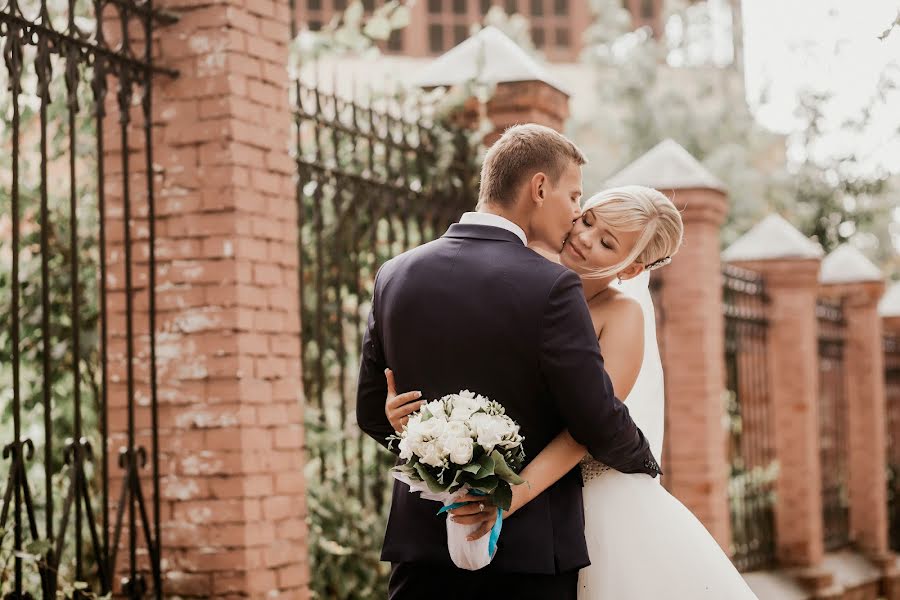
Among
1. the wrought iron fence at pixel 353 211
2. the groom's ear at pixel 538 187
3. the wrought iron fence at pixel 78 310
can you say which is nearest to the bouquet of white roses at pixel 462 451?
the groom's ear at pixel 538 187

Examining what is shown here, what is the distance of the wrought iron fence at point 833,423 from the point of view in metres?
13.6

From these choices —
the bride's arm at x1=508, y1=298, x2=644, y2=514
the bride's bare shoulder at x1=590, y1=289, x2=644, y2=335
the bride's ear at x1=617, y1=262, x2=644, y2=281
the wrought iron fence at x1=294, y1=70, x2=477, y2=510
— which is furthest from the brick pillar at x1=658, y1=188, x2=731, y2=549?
the bride's arm at x1=508, y1=298, x2=644, y2=514

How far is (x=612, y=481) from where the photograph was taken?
362cm

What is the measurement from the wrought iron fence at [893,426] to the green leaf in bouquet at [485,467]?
574 inches

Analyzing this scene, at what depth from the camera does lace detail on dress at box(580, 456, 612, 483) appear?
362cm

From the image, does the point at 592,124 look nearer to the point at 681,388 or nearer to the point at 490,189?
the point at 681,388

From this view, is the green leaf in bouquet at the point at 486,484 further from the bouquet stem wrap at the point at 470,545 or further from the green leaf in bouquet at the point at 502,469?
the bouquet stem wrap at the point at 470,545

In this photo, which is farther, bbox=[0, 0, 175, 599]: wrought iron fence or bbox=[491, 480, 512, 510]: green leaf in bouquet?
bbox=[0, 0, 175, 599]: wrought iron fence

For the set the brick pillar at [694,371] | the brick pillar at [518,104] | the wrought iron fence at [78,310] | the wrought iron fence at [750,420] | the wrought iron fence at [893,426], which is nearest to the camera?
the wrought iron fence at [78,310]

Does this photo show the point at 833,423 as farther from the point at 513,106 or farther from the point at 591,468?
the point at 591,468

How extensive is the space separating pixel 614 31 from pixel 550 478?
1533cm

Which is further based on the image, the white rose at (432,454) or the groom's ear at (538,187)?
the groom's ear at (538,187)

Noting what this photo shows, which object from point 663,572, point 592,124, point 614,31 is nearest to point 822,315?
point 592,124

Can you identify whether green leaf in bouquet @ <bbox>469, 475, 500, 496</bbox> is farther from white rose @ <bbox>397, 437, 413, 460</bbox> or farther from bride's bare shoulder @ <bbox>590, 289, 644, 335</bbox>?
bride's bare shoulder @ <bbox>590, 289, 644, 335</bbox>
